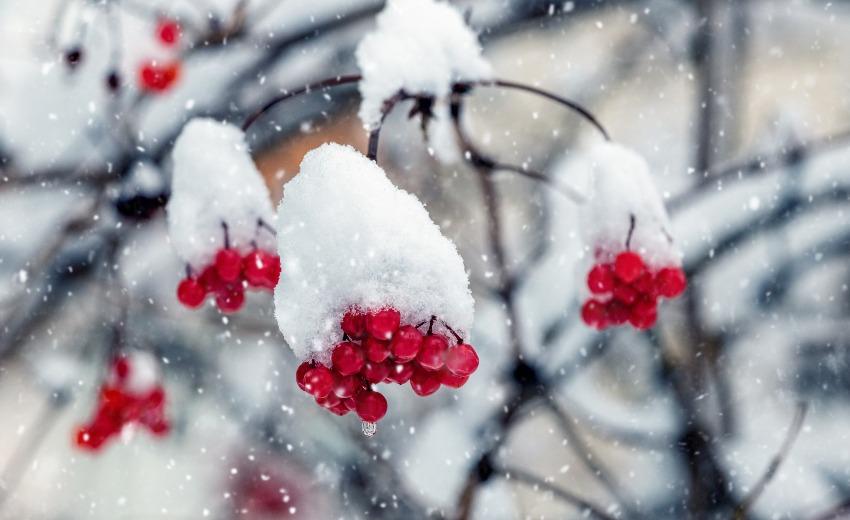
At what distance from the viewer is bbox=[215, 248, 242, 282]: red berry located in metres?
1.19

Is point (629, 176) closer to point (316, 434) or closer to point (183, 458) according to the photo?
point (316, 434)

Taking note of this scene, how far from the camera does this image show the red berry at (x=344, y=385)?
83 centimetres

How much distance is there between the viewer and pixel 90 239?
2252 millimetres

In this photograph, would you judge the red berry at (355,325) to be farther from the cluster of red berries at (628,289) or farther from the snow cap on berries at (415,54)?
the cluster of red berries at (628,289)

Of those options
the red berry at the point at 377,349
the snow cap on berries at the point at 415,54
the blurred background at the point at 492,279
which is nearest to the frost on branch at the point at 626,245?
the snow cap on berries at the point at 415,54

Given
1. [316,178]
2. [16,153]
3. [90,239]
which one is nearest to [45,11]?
[16,153]

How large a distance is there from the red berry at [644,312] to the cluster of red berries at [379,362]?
0.61 meters

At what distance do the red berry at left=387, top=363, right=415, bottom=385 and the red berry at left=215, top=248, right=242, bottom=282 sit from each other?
468 mm

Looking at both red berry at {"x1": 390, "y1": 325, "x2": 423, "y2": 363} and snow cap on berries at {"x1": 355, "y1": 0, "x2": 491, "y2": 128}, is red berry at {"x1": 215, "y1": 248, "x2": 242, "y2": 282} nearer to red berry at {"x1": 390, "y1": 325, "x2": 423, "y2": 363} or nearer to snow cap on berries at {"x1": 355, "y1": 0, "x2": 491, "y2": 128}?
snow cap on berries at {"x1": 355, "y1": 0, "x2": 491, "y2": 128}

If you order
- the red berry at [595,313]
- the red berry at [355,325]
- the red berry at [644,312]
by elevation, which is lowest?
the red berry at [595,313]

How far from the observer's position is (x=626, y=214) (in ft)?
4.40

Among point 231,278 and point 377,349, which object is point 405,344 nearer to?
point 377,349

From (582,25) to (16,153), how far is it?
199 cm

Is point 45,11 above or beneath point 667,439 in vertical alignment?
above
